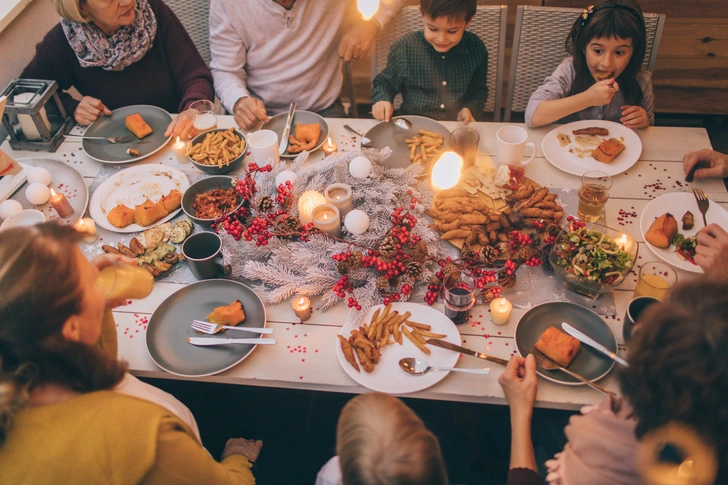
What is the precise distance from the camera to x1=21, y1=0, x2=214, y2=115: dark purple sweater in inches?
94.8

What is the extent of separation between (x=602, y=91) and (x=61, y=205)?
2112 mm

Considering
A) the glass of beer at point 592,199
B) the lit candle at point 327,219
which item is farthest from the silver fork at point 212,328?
the glass of beer at point 592,199

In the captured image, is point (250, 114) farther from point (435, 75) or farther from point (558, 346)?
point (558, 346)

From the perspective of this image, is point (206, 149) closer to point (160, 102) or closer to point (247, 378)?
point (160, 102)

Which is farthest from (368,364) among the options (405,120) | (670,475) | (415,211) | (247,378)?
(405,120)

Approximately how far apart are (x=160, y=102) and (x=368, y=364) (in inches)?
76.9

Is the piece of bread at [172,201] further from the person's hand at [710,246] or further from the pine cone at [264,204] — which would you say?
the person's hand at [710,246]

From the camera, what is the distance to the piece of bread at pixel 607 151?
198 centimetres

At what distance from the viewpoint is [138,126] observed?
2.25 meters

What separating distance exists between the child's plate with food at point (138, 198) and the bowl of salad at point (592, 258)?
137 cm

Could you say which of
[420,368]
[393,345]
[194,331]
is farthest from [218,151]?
[420,368]

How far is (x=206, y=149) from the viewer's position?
209cm

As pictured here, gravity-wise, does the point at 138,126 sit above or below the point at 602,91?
below

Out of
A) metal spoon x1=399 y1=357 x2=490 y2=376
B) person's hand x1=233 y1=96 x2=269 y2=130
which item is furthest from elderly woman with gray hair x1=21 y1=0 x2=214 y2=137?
metal spoon x1=399 y1=357 x2=490 y2=376
